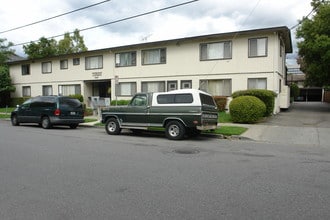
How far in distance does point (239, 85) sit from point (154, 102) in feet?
34.7

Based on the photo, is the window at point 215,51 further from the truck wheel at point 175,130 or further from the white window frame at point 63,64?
the white window frame at point 63,64

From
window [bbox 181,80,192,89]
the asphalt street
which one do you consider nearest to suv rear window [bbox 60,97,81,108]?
the asphalt street

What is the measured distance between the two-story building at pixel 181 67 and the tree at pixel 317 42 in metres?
1.49

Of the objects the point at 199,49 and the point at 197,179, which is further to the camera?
the point at 199,49

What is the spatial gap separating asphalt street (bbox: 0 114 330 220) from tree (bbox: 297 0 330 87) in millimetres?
14775

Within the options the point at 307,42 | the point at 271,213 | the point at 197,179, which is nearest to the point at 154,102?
the point at 197,179

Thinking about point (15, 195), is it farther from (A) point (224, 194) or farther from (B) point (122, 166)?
(A) point (224, 194)

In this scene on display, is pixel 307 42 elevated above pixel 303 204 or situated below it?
above

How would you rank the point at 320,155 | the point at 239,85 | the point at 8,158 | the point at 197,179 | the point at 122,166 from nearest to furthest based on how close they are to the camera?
1. the point at 197,179
2. the point at 122,166
3. the point at 8,158
4. the point at 320,155
5. the point at 239,85

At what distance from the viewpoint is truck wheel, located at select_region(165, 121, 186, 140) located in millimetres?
12199

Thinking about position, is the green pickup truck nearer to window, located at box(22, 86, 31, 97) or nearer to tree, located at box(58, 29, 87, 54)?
window, located at box(22, 86, 31, 97)

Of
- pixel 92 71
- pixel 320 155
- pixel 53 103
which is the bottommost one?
pixel 320 155

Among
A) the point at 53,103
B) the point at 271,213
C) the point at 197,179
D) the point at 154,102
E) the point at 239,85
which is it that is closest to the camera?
Result: the point at 271,213

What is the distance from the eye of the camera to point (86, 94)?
3050 centimetres
